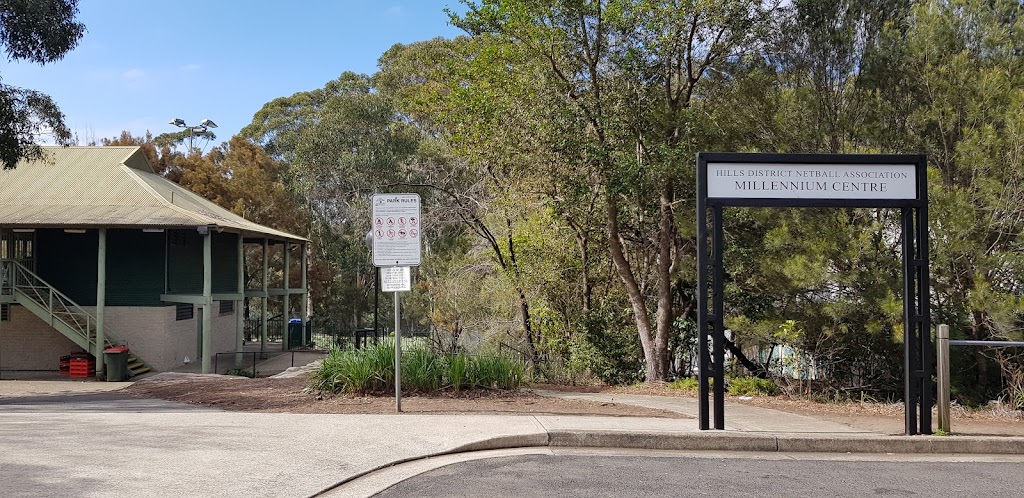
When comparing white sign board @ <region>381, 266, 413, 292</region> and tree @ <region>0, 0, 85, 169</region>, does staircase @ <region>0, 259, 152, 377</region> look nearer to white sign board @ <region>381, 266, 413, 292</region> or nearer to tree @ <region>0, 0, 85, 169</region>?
tree @ <region>0, 0, 85, 169</region>

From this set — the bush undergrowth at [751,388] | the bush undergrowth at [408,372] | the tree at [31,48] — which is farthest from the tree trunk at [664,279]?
the tree at [31,48]

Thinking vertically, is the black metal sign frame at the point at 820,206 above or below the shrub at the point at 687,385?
above

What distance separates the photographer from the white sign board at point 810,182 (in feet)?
28.3

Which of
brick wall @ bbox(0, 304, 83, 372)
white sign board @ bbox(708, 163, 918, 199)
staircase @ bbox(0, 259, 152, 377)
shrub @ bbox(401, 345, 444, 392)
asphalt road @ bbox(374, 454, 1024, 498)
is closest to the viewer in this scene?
asphalt road @ bbox(374, 454, 1024, 498)

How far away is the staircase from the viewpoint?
74.9 feet

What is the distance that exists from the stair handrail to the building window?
248 cm

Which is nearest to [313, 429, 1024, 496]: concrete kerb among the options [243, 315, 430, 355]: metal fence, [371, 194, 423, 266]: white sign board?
[371, 194, 423, 266]: white sign board

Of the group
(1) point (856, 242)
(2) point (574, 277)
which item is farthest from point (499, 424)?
(2) point (574, 277)

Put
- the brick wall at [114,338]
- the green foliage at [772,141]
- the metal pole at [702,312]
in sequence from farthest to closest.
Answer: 1. the brick wall at [114,338]
2. the green foliage at [772,141]
3. the metal pole at [702,312]

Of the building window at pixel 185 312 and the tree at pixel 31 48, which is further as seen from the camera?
the building window at pixel 185 312

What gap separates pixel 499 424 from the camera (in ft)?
29.1

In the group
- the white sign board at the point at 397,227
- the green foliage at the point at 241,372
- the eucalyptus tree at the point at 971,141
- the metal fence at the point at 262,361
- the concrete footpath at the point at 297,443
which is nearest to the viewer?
the concrete footpath at the point at 297,443

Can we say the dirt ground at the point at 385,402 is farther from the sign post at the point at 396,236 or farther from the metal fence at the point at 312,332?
the metal fence at the point at 312,332

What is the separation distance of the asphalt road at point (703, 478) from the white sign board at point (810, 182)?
275 centimetres
